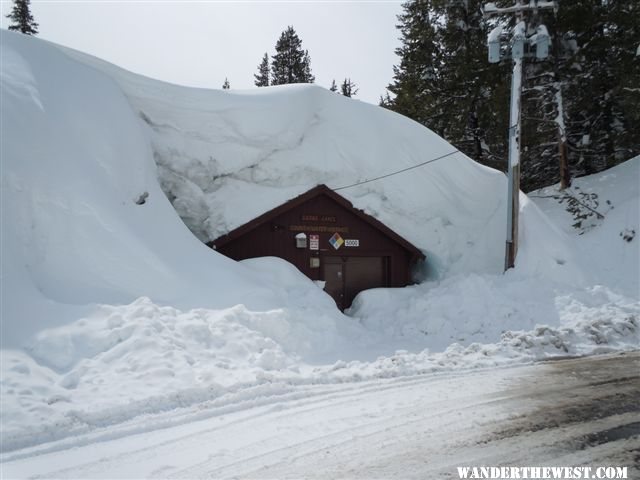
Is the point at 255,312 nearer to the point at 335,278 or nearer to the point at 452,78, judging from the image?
the point at 335,278

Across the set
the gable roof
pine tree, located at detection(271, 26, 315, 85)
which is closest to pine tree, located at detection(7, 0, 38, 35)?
pine tree, located at detection(271, 26, 315, 85)

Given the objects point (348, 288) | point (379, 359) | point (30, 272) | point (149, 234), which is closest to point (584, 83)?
point (348, 288)

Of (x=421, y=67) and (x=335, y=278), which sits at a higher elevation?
(x=421, y=67)

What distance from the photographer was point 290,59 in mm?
41031

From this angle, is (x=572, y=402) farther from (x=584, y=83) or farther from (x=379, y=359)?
(x=584, y=83)

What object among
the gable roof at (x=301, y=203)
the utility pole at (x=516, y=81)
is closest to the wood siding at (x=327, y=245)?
the gable roof at (x=301, y=203)

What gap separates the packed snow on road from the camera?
4.40 meters

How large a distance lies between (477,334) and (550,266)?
4.64m

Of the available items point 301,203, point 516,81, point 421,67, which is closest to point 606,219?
point 516,81

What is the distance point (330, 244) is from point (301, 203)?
1657 mm

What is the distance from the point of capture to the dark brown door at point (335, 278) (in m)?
14.1

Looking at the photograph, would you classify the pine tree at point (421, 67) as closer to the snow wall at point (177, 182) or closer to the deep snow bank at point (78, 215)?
the snow wall at point (177, 182)

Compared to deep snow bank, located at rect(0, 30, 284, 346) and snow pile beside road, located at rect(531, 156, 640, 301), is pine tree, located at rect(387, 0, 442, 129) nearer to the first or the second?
snow pile beside road, located at rect(531, 156, 640, 301)

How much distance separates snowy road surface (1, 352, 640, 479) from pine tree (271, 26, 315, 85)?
38.7m
